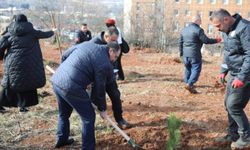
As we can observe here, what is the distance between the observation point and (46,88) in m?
9.40

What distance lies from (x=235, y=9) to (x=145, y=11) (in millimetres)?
27780

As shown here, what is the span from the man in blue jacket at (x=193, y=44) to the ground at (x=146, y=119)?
0.46 m

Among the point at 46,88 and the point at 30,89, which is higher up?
the point at 30,89

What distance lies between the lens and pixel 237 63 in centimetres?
491

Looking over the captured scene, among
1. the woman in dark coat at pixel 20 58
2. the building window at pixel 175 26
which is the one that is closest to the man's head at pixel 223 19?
the woman in dark coat at pixel 20 58

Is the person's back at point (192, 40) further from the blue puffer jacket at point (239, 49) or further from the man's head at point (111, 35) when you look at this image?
the blue puffer jacket at point (239, 49)

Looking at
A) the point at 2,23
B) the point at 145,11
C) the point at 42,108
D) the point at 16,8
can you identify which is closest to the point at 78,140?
the point at 42,108

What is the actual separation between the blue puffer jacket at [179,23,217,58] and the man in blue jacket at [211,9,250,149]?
322cm

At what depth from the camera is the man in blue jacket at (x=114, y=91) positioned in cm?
555

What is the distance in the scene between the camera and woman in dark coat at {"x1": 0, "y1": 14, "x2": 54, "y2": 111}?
21.0 feet

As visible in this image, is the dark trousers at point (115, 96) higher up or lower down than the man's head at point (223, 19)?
lower down

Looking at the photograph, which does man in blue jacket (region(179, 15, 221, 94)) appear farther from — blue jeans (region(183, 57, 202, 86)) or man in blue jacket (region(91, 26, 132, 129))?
man in blue jacket (region(91, 26, 132, 129))

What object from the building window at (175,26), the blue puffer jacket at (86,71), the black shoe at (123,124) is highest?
the blue puffer jacket at (86,71)

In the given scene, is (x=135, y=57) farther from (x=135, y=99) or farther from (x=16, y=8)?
(x=135, y=99)
